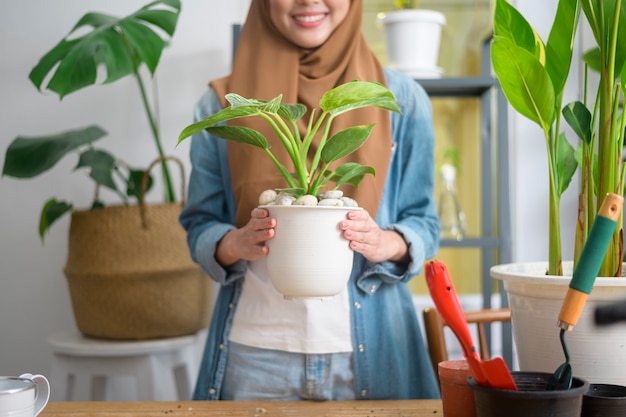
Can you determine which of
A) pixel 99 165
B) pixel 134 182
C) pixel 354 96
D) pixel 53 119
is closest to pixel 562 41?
pixel 354 96

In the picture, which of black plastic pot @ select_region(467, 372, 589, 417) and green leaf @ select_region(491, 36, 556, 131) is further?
green leaf @ select_region(491, 36, 556, 131)

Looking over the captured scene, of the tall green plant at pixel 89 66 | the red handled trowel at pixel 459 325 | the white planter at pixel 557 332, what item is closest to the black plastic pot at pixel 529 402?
the red handled trowel at pixel 459 325

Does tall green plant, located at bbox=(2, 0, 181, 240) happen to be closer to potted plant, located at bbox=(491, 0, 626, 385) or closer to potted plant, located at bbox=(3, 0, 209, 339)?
potted plant, located at bbox=(3, 0, 209, 339)

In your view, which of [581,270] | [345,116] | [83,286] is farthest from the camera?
[83,286]

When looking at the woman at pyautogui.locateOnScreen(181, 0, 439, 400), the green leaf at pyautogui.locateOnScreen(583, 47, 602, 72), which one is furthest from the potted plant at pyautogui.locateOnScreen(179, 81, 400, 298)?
the green leaf at pyautogui.locateOnScreen(583, 47, 602, 72)

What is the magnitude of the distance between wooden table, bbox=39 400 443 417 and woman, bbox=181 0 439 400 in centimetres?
22

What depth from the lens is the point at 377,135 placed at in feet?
4.31

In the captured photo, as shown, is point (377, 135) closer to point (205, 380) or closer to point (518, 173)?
point (205, 380)

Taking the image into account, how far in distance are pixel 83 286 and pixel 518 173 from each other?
129cm

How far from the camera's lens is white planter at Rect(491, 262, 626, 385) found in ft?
2.76

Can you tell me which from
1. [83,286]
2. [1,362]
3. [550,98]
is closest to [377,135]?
[550,98]

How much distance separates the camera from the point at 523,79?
33.7 inches

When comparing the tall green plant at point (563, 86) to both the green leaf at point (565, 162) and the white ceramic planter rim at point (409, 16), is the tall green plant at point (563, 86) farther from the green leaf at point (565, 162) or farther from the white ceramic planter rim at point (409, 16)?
the white ceramic planter rim at point (409, 16)

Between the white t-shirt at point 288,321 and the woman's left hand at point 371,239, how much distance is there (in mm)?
125
